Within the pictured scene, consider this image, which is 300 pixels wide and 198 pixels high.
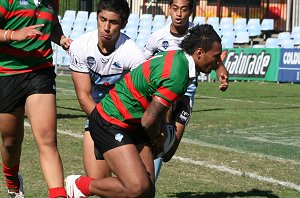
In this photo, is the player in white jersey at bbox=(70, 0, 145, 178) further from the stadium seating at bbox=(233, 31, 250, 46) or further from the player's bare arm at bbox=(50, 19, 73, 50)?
the stadium seating at bbox=(233, 31, 250, 46)

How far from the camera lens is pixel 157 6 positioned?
43.9 metres

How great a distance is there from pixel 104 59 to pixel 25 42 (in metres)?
0.68

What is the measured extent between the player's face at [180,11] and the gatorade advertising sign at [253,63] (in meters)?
20.0

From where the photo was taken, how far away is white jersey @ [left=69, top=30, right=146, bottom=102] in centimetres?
768

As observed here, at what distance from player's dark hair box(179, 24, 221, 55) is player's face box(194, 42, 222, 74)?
28mm

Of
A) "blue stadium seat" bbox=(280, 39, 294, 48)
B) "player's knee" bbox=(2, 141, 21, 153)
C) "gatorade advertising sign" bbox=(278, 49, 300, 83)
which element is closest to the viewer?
"player's knee" bbox=(2, 141, 21, 153)

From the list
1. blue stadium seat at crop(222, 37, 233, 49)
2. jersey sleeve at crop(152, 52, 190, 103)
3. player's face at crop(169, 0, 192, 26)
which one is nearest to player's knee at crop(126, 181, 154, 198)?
jersey sleeve at crop(152, 52, 190, 103)

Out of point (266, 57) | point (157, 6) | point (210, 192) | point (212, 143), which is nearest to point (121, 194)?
point (210, 192)

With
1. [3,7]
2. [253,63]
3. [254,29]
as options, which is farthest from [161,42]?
[254,29]

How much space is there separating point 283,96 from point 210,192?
50.9 ft

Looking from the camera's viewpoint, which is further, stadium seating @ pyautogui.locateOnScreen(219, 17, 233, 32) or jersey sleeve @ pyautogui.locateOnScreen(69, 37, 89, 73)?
stadium seating @ pyautogui.locateOnScreen(219, 17, 233, 32)

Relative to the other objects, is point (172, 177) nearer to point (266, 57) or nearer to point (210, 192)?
point (210, 192)

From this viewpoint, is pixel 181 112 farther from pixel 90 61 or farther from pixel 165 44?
pixel 90 61

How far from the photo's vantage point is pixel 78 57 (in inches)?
306
